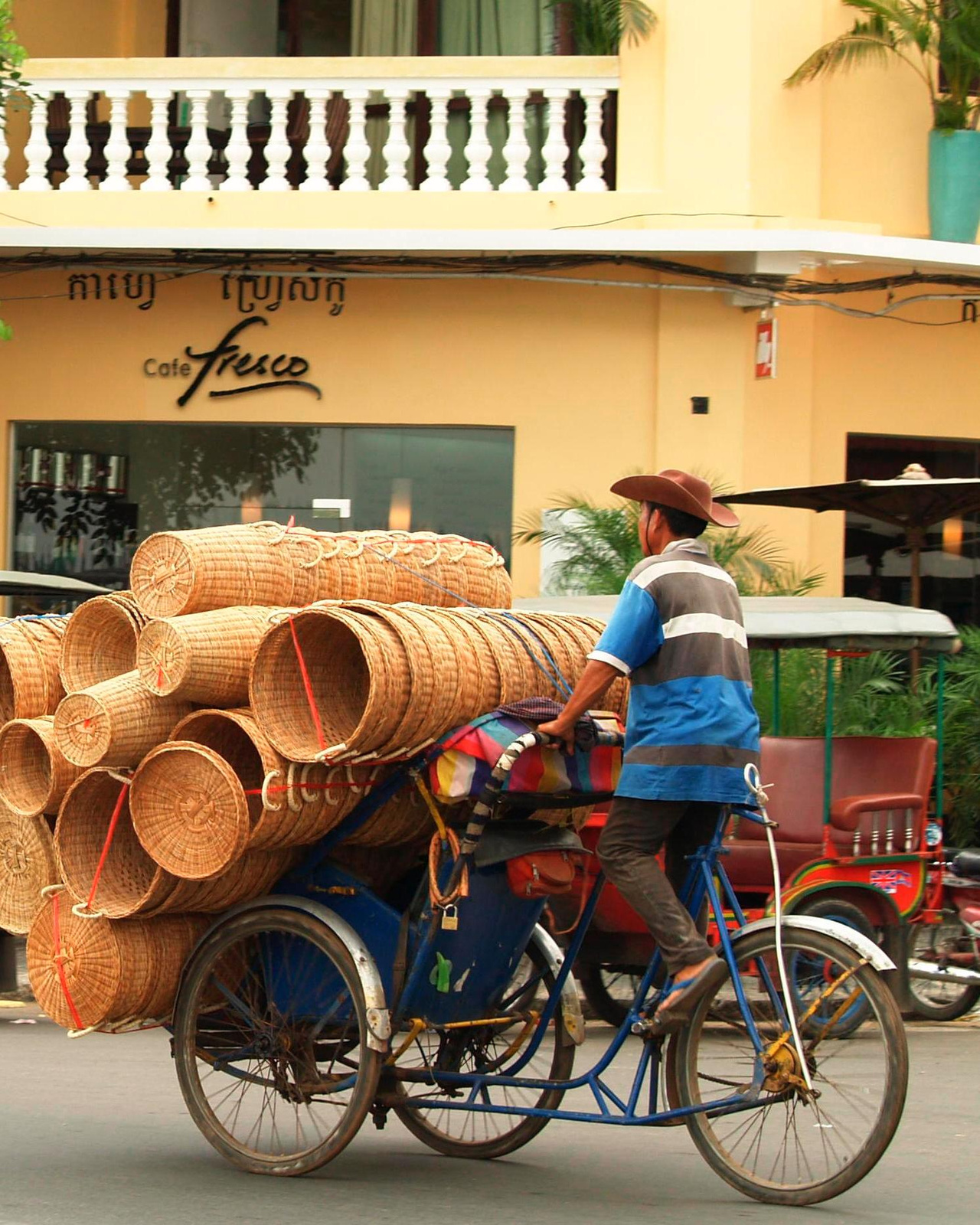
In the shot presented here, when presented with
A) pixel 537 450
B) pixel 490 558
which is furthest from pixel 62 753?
pixel 537 450

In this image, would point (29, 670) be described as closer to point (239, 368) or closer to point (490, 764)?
point (490, 764)

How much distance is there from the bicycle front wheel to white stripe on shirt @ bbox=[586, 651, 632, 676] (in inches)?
31.1

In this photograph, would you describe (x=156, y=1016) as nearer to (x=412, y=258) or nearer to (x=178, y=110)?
(x=412, y=258)

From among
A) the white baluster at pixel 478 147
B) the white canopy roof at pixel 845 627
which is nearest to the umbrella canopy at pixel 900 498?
the white canopy roof at pixel 845 627

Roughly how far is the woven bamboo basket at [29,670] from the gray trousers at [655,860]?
6.16 feet

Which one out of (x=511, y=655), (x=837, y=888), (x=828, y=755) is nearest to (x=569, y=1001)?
(x=511, y=655)

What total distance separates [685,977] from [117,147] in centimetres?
1085

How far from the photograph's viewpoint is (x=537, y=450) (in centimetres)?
1394

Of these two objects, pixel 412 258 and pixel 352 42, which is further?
pixel 352 42

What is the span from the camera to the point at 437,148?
13.7 meters

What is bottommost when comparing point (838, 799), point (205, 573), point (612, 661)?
point (838, 799)

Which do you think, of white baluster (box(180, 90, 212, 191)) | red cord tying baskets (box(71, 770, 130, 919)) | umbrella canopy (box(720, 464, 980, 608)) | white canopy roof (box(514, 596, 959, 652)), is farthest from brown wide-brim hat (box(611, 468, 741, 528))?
white baluster (box(180, 90, 212, 191))

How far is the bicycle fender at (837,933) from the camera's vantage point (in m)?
4.62

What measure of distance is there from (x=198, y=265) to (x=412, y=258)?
66.1 inches
